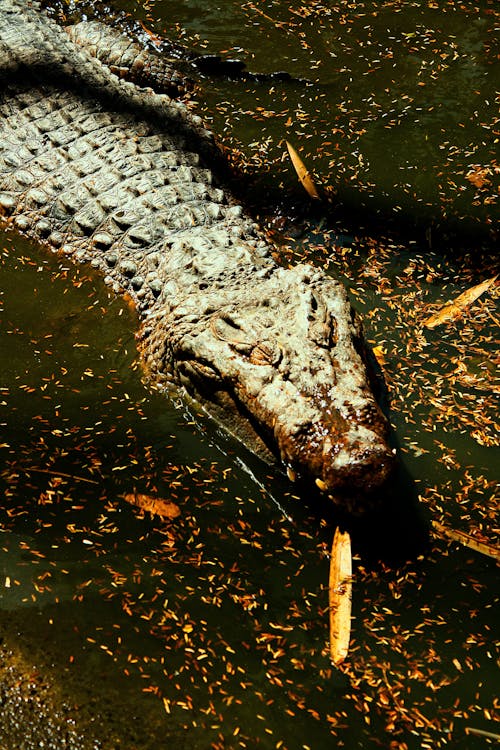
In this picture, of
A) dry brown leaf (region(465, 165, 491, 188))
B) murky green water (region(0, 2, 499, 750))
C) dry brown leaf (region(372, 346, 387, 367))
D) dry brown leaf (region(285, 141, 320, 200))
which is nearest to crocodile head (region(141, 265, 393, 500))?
murky green water (region(0, 2, 499, 750))

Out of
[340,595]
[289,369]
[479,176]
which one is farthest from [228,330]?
[479,176]

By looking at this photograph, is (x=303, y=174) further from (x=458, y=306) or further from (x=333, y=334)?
(x=333, y=334)

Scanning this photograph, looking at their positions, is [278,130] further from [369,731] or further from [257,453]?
[369,731]

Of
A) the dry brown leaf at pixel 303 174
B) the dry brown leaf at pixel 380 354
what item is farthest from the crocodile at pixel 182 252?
the dry brown leaf at pixel 303 174

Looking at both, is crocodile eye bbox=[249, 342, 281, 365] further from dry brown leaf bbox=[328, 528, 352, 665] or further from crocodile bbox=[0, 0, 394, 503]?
dry brown leaf bbox=[328, 528, 352, 665]

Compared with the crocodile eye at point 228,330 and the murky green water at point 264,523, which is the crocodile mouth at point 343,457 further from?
the crocodile eye at point 228,330

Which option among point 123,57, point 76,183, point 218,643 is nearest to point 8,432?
point 218,643
